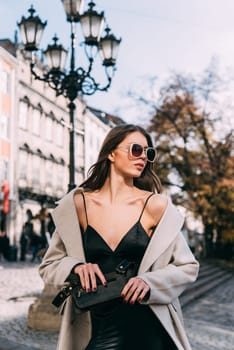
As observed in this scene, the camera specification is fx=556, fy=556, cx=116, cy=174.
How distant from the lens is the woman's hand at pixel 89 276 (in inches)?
74.2

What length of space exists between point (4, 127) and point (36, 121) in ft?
16.8

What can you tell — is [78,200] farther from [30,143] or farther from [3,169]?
[30,143]

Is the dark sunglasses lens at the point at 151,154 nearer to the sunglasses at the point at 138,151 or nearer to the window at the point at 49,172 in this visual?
the sunglasses at the point at 138,151

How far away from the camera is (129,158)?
2.20 m

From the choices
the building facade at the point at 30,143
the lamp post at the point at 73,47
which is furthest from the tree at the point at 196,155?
the lamp post at the point at 73,47

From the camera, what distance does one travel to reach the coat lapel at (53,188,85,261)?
2072 millimetres

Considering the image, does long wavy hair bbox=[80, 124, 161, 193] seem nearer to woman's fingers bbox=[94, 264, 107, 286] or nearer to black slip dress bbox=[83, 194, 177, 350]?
black slip dress bbox=[83, 194, 177, 350]

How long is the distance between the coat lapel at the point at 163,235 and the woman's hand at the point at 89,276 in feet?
0.55

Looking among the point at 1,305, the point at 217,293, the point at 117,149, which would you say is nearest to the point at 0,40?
the point at 217,293

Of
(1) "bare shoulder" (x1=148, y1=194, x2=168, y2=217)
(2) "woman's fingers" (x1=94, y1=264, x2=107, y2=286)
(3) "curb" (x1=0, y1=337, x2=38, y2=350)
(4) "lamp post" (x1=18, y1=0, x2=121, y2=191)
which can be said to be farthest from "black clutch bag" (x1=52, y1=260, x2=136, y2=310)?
(4) "lamp post" (x1=18, y1=0, x2=121, y2=191)

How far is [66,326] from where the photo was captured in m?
2.08

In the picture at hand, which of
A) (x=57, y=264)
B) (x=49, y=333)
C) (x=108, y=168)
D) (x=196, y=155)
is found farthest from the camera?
(x=196, y=155)

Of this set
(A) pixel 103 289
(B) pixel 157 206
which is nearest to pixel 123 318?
(A) pixel 103 289

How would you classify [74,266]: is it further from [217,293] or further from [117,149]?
[217,293]
